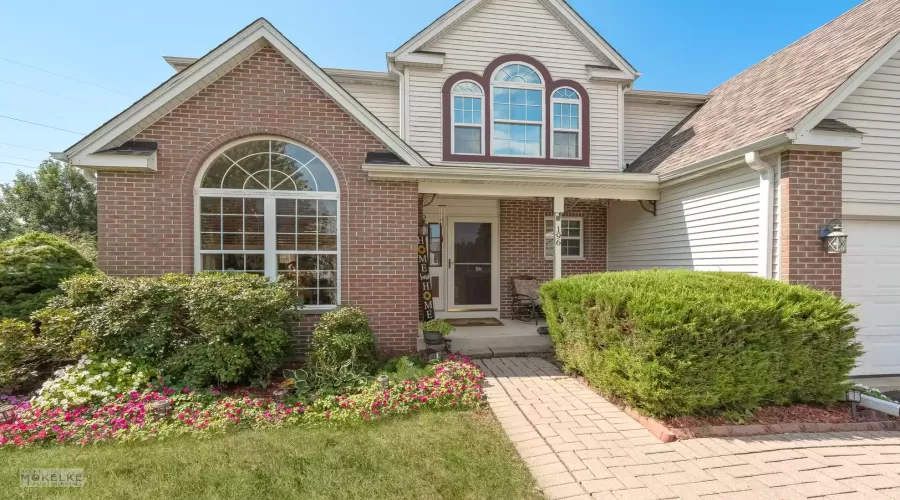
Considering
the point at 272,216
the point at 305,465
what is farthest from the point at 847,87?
the point at 272,216

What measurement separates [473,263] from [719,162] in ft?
17.1

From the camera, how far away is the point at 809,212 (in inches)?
203

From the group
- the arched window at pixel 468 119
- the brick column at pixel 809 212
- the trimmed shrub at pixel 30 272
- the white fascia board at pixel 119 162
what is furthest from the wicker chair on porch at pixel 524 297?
the trimmed shrub at pixel 30 272

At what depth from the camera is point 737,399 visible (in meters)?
3.96

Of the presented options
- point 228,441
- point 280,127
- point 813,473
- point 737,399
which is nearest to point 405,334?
point 228,441

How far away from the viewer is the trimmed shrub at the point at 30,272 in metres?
5.22

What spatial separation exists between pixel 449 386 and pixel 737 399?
120 inches

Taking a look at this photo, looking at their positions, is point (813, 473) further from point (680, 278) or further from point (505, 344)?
point (505, 344)

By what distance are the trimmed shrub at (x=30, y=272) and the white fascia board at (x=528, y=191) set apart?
5.43m

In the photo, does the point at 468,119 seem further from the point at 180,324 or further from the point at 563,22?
the point at 180,324

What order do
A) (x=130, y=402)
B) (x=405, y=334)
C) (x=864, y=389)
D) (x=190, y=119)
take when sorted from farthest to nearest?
(x=405, y=334)
(x=190, y=119)
(x=864, y=389)
(x=130, y=402)

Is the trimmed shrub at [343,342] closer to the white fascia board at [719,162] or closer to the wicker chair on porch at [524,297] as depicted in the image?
the wicker chair on porch at [524,297]

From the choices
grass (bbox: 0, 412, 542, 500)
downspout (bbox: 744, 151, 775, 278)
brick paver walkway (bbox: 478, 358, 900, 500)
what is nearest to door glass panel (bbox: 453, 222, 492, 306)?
brick paver walkway (bbox: 478, 358, 900, 500)

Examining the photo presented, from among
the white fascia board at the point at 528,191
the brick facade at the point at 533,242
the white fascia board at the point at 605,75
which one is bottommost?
the brick facade at the point at 533,242
